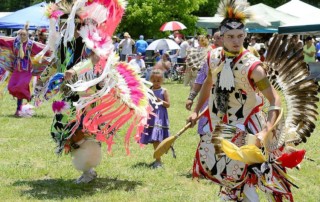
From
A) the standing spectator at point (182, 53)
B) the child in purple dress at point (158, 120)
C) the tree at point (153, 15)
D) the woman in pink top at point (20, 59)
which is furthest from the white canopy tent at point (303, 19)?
the child in purple dress at point (158, 120)

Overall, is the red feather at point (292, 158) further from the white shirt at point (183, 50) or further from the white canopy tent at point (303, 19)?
the white shirt at point (183, 50)

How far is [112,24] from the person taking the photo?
5.46 m

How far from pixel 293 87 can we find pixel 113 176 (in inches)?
91.3

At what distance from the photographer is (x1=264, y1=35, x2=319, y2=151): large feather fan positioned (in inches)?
171

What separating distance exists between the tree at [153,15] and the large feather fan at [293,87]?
847 inches

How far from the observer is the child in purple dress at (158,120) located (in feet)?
20.6

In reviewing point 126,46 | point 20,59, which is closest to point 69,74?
point 20,59

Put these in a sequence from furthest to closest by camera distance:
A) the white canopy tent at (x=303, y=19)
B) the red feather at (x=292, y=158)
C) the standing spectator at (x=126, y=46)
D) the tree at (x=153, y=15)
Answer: the tree at (x=153, y=15), the standing spectator at (x=126, y=46), the white canopy tent at (x=303, y=19), the red feather at (x=292, y=158)

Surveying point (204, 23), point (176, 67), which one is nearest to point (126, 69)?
point (176, 67)

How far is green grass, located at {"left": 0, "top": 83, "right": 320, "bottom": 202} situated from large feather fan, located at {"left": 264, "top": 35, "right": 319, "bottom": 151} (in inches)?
21.6

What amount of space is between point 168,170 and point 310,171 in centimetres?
149

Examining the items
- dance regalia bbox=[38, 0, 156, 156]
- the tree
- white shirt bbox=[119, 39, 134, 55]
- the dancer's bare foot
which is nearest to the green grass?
the dancer's bare foot

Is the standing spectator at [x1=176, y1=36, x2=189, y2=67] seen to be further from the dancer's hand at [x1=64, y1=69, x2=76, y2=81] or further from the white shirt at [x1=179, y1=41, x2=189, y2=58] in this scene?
the dancer's hand at [x1=64, y1=69, x2=76, y2=81]

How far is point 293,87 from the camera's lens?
4367mm
